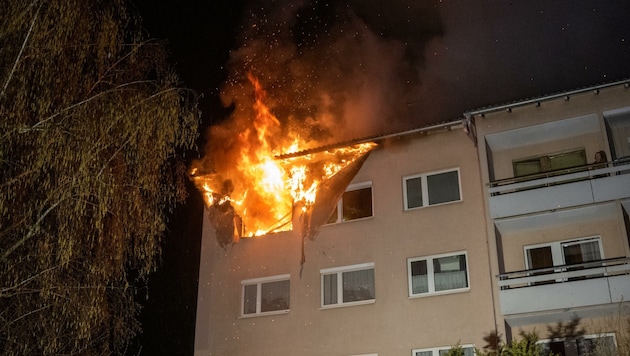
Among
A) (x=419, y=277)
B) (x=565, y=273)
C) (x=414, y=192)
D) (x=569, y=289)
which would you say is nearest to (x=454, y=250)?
(x=419, y=277)

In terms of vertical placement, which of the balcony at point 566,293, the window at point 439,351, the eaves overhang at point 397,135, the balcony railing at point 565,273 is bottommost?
the window at point 439,351

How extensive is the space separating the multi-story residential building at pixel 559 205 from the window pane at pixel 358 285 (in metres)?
3.40

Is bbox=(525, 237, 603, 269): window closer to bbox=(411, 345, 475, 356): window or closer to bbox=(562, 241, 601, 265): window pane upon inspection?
bbox=(562, 241, 601, 265): window pane

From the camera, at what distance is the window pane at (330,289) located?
1828cm

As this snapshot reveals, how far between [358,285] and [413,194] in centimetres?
295

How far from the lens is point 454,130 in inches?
730

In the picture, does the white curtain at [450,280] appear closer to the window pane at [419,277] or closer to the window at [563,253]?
the window pane at [419,277]

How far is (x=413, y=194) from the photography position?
18516mm

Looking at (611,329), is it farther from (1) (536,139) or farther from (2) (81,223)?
(2) (81,223)

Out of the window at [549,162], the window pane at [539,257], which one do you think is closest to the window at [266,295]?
the window pane at [539,257]

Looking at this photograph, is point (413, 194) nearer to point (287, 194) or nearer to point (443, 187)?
point (443, 187)

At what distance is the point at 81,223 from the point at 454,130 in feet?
36.4

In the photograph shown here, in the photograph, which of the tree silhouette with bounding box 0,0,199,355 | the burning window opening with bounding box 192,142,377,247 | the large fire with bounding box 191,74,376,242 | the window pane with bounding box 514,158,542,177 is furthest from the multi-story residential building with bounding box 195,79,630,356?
the tree silhouette with bounding box 0,0,199,355

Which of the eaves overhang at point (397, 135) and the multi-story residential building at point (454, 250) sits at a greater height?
the eaves overhang at point (397, 135)
